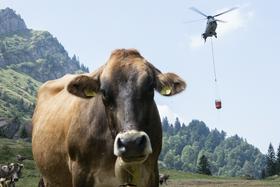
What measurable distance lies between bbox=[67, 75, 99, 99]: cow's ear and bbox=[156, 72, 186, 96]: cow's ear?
1027 millimetres

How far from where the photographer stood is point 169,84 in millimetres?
8750

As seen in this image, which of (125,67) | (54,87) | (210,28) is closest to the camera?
(125,67)

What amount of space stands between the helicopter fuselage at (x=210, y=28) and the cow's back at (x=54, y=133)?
3645 cm

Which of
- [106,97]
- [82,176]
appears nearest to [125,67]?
[106,97]

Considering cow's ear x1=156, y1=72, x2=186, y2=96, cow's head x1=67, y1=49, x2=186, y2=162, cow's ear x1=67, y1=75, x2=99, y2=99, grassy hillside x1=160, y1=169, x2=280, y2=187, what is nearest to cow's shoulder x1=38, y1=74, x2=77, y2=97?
cow's ear x1=67, y1=75, x2=99, y2=99

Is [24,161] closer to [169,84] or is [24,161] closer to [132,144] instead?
[169,84]

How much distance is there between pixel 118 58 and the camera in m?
8.75

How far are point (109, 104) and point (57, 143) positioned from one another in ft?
10.3

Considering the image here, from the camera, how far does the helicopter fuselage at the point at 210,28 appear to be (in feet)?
163

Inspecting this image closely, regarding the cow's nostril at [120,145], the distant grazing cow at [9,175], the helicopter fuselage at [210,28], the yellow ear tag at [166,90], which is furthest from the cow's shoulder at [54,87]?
the helicopter fuselage at [210,28]

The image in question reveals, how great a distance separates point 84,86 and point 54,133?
2983 mm

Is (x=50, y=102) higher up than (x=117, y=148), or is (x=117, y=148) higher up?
(x=50, y=102)

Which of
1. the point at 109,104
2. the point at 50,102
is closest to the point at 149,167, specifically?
the point at 109,104

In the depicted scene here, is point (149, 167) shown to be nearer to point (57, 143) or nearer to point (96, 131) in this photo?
point (96, 131)
